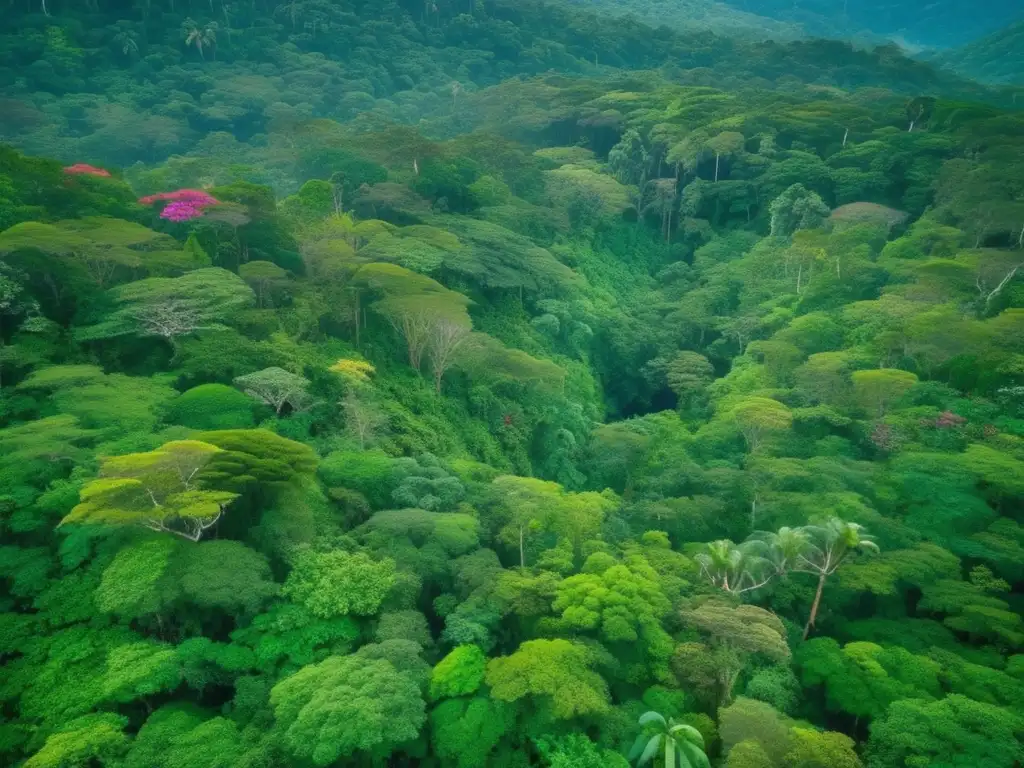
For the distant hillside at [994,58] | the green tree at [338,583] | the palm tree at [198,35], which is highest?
the distant hillside at [994,58]

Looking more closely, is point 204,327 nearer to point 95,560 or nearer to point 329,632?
point 95,560

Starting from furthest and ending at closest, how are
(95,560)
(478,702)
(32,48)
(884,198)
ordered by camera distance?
(32,48), (884,198), (95,560), (478,702)

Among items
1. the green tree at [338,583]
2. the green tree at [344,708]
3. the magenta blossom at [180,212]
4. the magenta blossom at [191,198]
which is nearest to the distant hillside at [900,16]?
the magenta blossom at [191,198]

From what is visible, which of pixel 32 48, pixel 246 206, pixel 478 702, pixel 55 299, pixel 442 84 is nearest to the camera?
pixel 478 702

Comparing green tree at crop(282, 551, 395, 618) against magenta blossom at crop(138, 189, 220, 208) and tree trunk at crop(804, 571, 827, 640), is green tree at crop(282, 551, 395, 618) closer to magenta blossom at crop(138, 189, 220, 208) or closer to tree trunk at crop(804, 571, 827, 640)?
tree trunk at crop(804, 571, 827, 640)

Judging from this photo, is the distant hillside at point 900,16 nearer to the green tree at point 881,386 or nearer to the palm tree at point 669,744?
the green tree at point 881,386

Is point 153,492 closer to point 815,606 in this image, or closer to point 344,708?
point 344,708

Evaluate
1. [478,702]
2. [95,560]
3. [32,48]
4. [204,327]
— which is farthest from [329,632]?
[32,48]
